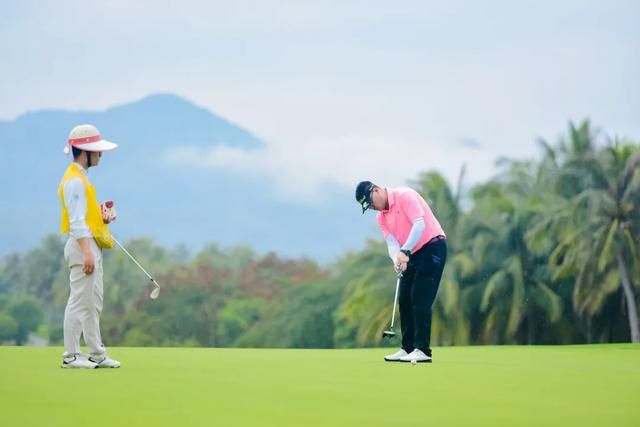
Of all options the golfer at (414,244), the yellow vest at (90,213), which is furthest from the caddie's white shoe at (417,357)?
the yellow vest at (90,213)

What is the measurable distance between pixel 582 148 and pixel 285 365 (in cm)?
4750

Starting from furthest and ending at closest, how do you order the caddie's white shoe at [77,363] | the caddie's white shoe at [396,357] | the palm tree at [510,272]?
1. the palm tree at [510,272]
2. the caddie's white shoe at [396,357]
3. the caddie's white shoe at [77,363]

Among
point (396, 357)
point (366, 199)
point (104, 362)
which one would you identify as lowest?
point (396, 357)

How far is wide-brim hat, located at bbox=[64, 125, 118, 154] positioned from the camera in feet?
31.4

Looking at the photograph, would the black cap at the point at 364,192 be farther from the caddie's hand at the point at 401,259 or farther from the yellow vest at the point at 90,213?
the yellow vest at the point at 90,213

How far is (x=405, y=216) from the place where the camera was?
35.2 feet

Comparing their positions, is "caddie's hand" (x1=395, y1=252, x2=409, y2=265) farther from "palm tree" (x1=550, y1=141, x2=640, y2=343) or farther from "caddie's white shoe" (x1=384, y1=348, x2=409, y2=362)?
"palm tree" (x1=550, y1=141, x2=640, y2=343)

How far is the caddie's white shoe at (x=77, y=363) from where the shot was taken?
31.3 ft

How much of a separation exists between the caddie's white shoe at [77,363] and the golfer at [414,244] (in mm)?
2938

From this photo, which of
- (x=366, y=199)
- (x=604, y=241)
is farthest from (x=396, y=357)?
(x=604, y=241)

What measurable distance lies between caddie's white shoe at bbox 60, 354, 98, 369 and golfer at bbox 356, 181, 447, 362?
116 inches

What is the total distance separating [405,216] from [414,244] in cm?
36

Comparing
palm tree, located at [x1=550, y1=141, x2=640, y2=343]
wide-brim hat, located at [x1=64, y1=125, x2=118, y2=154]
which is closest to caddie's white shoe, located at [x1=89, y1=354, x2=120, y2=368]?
wide-brim hat, located at [x1=64, y1=125, x2=118, y2=154]

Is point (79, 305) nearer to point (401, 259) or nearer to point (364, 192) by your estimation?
point (364, 192)
